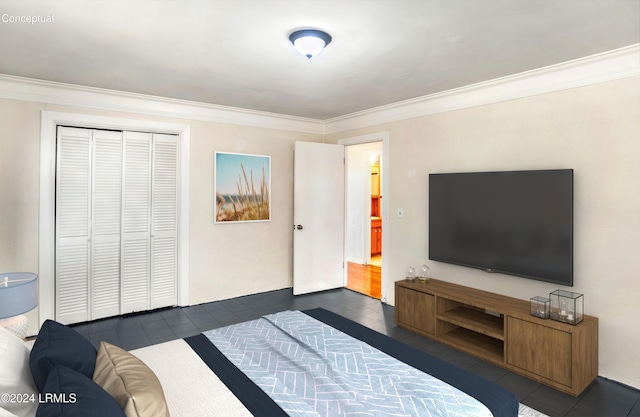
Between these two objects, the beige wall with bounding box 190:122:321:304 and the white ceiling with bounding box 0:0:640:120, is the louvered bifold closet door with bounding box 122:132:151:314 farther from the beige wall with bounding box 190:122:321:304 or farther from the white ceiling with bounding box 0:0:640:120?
the white ceiling with bounding box 0:0:640:120

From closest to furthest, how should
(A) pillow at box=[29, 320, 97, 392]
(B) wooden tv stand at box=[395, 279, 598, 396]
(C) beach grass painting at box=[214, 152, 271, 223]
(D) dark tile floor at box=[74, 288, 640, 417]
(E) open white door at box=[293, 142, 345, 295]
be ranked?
(A) pillow at box=[29, 320, 97, 392] → (D) dark tile floor at box=[74, 288, 640, 417] → (B) wooden tv stand at box=[395, 279, 598, 396] → (C) beach grass painting at box=[214, 152, 271, 223] → (E) open white door at box=[293, 142, 345, 295]

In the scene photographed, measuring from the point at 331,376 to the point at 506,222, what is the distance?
7.75 feet

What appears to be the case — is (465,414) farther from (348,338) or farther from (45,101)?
(45,101)

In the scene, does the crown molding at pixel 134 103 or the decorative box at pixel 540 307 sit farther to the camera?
the crown molding at pixel 134 103

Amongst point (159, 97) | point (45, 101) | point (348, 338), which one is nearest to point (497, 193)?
point (348, 338)

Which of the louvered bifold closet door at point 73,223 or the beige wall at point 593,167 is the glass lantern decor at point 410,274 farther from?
the louvered bifold closet door at point 73,223

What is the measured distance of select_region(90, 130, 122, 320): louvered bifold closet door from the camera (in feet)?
13.0

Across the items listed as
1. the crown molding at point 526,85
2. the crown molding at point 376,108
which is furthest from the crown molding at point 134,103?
the crown molding at point 526,85

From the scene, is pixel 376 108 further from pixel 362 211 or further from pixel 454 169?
pixel 362 211

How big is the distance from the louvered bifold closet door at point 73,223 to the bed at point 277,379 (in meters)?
2.40

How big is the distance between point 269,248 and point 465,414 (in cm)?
394

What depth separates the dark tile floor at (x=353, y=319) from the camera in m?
2.48

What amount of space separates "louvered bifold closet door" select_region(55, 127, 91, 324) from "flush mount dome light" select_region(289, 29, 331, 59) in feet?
9.01

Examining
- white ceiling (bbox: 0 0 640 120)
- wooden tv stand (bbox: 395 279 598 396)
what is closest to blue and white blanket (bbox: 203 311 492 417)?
wooden tv stand (bbox: 395 279 598 396)
